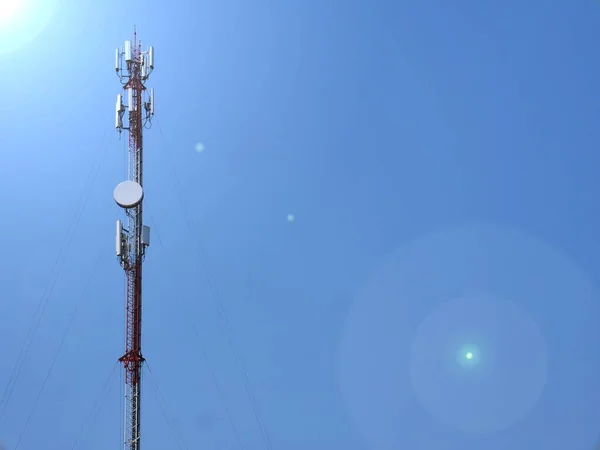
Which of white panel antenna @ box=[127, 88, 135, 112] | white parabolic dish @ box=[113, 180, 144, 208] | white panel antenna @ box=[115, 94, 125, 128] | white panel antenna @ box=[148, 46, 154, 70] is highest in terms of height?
white panel antenna @ box=[148, 46, 154, 70]

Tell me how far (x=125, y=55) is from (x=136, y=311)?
14722 mm

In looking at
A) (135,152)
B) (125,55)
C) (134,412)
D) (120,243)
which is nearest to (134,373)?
(134,412)

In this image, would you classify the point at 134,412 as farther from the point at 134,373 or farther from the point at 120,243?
the point at 120,243

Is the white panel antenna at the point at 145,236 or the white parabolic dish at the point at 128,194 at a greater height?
the white parabolic dish at the point at 128,194

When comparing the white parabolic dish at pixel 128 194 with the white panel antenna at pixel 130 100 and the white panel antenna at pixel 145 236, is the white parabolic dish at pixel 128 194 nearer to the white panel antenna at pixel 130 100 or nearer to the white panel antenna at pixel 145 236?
the white panel antenna at pixel 145 236

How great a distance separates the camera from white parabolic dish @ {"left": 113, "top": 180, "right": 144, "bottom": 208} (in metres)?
42.9

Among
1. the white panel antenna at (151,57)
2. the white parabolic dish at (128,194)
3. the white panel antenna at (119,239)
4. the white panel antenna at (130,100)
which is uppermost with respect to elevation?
the white panel antenna at (151,57)

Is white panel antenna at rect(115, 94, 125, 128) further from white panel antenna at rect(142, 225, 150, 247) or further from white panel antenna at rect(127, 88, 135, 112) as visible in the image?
white panel antenna at rect(142, 225, 150, 247)

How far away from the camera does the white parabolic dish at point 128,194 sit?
42906 mm

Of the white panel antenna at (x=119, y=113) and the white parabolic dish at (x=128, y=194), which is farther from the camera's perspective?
the white panel antenna at (x=119, y=113)

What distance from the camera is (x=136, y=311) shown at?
43.2 meters

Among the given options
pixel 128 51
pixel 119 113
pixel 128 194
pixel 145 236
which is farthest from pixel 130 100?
pixel 145 236

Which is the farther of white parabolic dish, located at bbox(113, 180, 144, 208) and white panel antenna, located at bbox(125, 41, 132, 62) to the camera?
white panel antenna, located at bbox(125, 41, 132, 62)

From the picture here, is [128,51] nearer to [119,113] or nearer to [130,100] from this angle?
[130,100]
